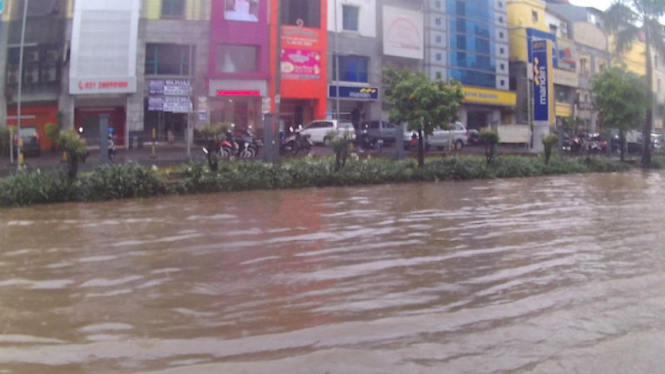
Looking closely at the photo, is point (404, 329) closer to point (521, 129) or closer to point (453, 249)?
point (453, 249)

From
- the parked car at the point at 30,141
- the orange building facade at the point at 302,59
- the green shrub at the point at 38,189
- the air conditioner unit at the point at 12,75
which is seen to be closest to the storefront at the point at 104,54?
the air conditioner unit at the point at 12,75

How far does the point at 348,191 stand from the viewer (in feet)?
55.6

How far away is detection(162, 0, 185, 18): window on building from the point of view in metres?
29.7

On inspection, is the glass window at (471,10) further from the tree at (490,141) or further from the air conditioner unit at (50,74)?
the air conditioner unit at (50,74)

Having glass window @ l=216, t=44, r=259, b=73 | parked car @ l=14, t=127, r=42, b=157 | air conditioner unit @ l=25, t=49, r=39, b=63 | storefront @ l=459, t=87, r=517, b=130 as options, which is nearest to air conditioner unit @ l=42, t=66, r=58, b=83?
air conditioner unit @ l=25, t=49, r=39, b=63

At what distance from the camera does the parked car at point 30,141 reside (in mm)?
19422

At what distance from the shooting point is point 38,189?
1359 centimetres

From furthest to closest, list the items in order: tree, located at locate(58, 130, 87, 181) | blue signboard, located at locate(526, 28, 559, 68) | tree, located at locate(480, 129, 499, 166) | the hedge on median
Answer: blue signboard, located at locate(526, 28, 559, 68) < tree, located at locate(480, 129, 499, 166) < tree, located at locate(58, 130, 87, 181) < the hedge on median

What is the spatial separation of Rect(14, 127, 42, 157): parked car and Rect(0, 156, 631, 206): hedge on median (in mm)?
5603

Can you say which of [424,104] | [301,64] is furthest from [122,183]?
[301,64]

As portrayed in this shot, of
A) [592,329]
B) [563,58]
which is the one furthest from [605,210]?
[563,58]

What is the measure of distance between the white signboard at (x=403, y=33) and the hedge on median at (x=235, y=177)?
13677 millimetres

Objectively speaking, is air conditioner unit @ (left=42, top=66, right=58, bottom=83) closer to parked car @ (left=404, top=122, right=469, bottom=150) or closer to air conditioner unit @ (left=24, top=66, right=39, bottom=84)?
air conditioner unit @ (left=24, top=66, right=39, bottom=84)

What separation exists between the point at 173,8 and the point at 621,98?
20.8m
